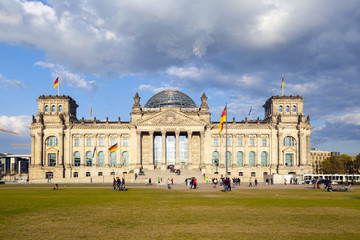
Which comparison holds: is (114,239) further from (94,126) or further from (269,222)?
(94,126)

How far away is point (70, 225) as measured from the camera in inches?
819

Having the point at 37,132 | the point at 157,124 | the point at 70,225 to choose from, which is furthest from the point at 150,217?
the point at 37,132

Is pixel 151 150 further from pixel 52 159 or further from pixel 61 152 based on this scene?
pixel 52 159

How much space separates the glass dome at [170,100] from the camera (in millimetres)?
130125

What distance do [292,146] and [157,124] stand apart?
44156 millimetres

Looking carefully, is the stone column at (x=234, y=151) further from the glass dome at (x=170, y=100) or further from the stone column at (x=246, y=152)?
the glass dome at (x=170, y=100)

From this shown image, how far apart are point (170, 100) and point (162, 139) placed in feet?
68.6

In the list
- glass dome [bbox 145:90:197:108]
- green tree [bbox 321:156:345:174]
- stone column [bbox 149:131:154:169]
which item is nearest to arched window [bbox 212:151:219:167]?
stone column [bbox 149:131:154:169]

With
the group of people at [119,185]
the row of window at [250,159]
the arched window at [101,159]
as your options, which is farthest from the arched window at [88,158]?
the group of people at [119,185]

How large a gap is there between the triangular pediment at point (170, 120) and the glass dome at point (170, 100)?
44.6ft

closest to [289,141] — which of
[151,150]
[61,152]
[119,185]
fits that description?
[151,150]

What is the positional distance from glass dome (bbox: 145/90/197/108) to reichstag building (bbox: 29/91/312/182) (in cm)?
878

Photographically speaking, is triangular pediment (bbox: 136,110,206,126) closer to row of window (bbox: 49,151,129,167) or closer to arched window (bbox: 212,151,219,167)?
arched window (bbox: 212,151,219,167)

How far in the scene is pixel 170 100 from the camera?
131500mm
